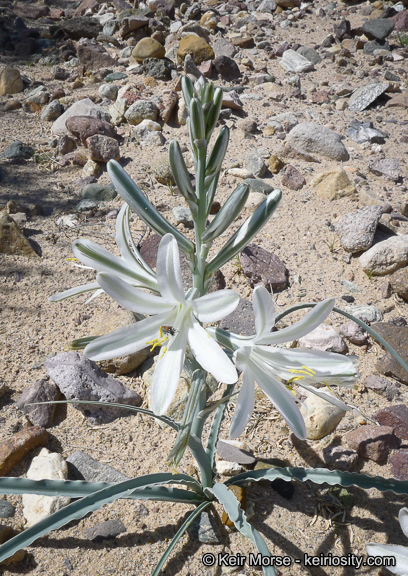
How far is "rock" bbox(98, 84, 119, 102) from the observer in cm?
445

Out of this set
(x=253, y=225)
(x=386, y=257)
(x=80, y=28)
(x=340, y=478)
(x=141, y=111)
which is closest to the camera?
(x=253, y=225)

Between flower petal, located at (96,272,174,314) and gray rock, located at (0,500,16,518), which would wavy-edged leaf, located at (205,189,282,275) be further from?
gray rock, located at (0,500,16,518)

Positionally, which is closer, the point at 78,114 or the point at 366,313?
the point at 366,313

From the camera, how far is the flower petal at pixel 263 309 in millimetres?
1086

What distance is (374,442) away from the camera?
1892mm

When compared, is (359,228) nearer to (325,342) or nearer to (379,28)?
(325,342)

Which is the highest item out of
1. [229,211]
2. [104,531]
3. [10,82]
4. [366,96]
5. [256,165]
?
[229,211]

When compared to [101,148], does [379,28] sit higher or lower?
higher

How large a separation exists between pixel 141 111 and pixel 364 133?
6.62ft

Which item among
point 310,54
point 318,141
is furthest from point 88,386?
point 310,54

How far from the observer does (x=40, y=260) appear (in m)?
2.86

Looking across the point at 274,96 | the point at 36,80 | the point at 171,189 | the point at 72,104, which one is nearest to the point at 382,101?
the point at 274,96

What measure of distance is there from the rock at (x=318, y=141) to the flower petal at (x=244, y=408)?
2.99 metres

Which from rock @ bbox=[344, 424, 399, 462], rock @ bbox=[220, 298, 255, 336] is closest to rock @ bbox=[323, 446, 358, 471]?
rock @ bbox=[344, 424, 399, 462]
